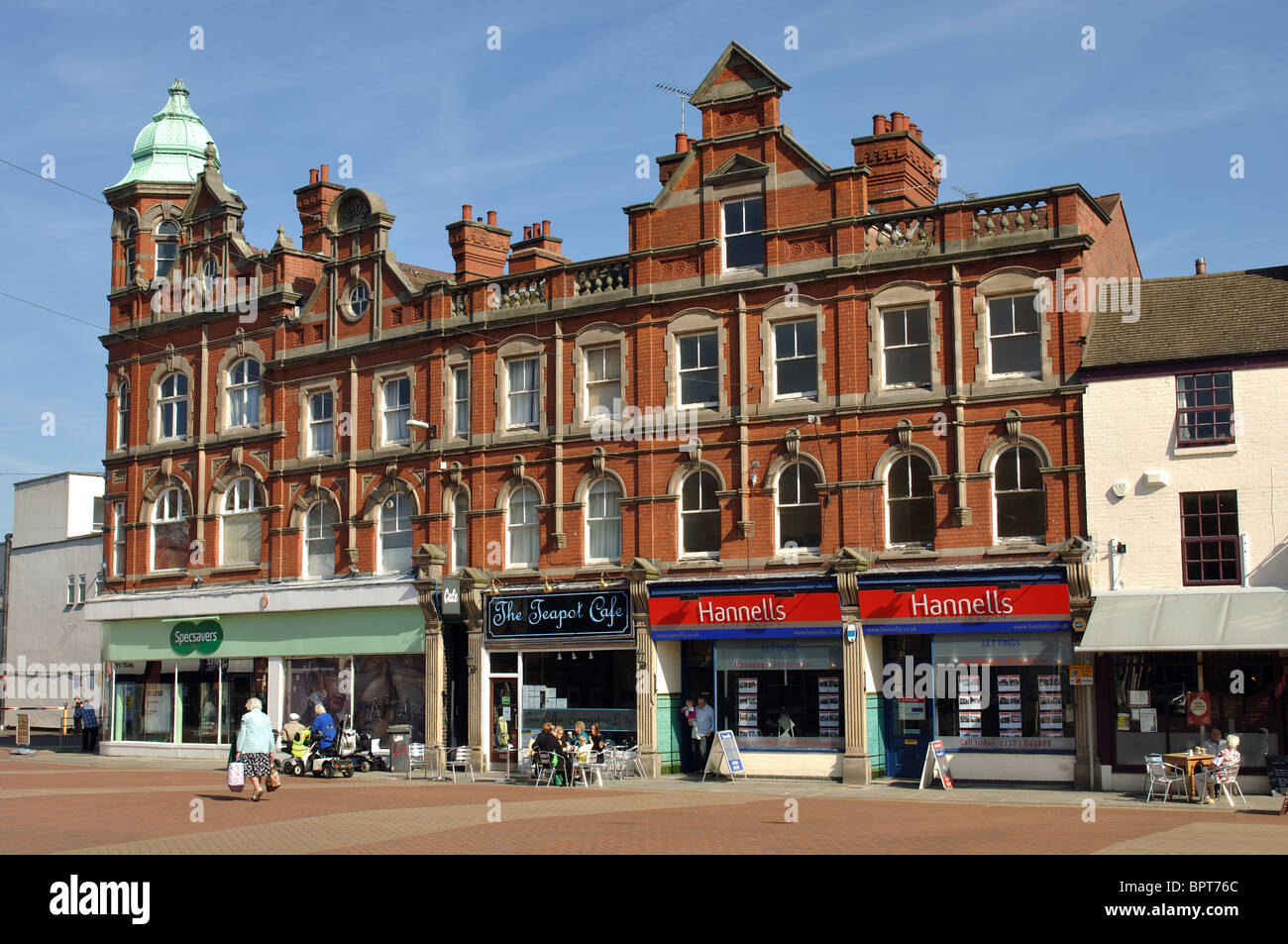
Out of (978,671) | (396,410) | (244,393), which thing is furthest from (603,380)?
(244,393)

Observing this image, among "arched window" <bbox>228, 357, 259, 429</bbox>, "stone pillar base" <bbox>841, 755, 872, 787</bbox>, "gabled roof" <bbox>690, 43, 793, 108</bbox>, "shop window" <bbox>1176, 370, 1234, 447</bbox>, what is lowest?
"stone pillar base" <bbox>841, 755, 872, 787</bbox>

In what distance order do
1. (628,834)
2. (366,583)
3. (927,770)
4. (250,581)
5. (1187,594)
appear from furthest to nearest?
(250,581), (366,583), (927,770), (1187,594), (628,834)

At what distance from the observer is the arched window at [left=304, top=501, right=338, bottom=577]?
120ft

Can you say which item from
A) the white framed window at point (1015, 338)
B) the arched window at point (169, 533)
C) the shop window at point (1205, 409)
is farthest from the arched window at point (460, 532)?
the shop window at point (1205, 409)

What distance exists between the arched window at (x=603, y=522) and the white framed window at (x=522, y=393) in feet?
8.23

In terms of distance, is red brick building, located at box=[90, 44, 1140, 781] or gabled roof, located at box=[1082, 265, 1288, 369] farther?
red brick building, located at box=[90, 44, 1140, 781]

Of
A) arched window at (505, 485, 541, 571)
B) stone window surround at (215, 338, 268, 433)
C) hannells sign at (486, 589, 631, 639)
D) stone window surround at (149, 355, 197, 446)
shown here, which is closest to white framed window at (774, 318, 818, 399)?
hannells sign at (486, 589, 631, 639)

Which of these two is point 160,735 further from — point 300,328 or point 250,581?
point 300,328

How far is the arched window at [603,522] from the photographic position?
104 ft

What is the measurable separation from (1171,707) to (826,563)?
280 inches

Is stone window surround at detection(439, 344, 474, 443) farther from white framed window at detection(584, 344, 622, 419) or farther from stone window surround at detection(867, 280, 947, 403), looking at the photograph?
stone window surround at detection(867, 280, 947, 403)

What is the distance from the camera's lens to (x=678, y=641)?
30.8 metres

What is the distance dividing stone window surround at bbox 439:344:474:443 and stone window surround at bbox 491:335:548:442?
36.8 inches

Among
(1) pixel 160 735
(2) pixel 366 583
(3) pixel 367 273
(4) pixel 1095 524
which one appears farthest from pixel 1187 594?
(1) pixel 160 735
